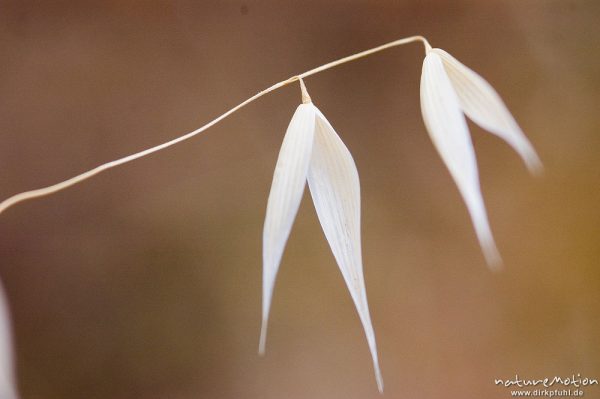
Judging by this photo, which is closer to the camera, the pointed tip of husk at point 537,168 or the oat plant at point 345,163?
the oat plant at point 345,163

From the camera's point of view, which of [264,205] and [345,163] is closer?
[345,163]

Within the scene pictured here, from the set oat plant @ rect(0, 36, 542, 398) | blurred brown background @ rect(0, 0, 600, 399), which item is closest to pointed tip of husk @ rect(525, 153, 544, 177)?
blurred brown background @ rect(0, 0, 600, 399)

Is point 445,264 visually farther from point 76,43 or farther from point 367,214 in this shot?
point 76,43

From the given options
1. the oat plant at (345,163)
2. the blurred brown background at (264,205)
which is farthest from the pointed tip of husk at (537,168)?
the oat plant at (345,163)

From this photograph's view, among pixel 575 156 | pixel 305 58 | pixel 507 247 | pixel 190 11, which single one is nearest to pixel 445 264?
pixel 507 247

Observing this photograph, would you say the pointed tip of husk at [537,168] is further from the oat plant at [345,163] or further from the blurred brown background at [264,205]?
the oat plant at [345,163]

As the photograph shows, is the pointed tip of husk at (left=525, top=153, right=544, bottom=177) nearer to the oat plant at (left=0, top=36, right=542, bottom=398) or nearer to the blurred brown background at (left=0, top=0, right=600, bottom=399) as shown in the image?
the blurred brown background at (left=0, top=0, right=600, bottom=399)
